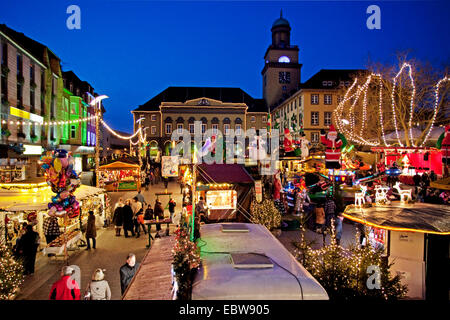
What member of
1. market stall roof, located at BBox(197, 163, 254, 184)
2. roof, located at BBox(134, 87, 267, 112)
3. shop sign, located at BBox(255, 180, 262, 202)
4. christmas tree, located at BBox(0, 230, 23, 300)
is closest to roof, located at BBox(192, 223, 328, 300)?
christmas tree, located at BBox(0, 230, 23, 300)

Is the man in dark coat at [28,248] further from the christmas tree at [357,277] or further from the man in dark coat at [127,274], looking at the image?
A: the christmas tree at [357,277]

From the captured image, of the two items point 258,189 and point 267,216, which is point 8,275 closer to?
point 267,216

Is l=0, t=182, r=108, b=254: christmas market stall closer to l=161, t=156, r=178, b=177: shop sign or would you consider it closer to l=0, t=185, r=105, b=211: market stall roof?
l=0, t=185, r=105, b=211: market stall roof

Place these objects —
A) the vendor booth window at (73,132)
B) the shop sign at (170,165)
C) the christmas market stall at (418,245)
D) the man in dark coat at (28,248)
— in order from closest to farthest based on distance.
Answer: the christmas market stall at (418,245), the man in dark coat at (28,248), the shop sign at (170,165), the vendor booth window at (73,132)

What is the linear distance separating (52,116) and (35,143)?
19.0 ft

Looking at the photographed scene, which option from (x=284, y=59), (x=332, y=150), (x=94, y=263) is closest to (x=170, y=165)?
(x=94, y=263)

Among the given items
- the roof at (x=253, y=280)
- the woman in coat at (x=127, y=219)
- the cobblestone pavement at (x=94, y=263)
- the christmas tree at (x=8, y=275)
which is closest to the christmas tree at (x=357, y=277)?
the roof at (x=253, y=280)

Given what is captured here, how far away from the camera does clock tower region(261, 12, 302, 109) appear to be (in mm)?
55969

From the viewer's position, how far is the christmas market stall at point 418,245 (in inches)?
215

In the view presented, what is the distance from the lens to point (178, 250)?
13.8 feet

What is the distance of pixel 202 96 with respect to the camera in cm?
6412

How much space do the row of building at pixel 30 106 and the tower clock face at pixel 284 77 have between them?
37512 mm

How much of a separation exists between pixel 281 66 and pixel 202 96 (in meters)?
19.2

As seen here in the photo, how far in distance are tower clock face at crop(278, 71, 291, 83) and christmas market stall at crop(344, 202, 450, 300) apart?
53.7m
